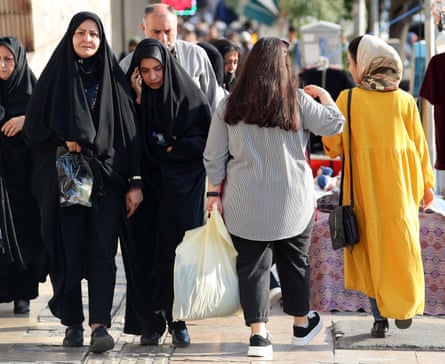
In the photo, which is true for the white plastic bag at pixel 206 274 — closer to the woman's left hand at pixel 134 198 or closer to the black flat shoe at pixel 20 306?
the woman's left hand at pixel 134 198

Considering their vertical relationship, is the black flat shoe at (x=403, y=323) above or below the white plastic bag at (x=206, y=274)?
below

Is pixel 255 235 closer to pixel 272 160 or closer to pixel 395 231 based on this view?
pixel 272 160

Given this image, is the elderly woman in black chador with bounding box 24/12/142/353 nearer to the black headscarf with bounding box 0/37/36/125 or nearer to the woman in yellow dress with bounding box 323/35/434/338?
the black headscarf with bounding box 0/37/36/125

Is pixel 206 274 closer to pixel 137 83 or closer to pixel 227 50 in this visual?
pixel 137 83

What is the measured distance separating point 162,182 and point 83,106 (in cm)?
58

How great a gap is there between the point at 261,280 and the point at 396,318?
0.74m

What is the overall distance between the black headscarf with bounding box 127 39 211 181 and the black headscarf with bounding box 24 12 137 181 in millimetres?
114

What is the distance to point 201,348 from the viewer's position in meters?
5.62

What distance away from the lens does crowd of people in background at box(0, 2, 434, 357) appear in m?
5.20

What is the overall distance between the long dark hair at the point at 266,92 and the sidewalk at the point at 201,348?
1229mm

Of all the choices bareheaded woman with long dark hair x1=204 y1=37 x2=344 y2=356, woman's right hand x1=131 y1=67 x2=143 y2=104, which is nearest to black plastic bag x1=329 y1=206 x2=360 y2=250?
bareheaded woman with long dark hair x1=204 y1=37 x2=344 y2=356

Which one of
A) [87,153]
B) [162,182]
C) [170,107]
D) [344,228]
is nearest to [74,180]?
[87,153]

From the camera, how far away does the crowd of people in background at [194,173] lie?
520 cm

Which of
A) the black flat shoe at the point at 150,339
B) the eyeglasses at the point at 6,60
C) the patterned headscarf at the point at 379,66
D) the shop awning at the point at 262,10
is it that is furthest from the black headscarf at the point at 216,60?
the shop awning at the point at 262,10
